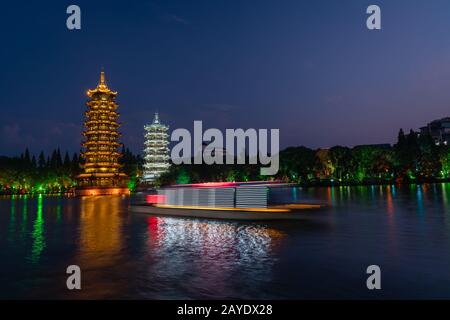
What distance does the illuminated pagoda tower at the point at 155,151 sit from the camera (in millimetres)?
119500

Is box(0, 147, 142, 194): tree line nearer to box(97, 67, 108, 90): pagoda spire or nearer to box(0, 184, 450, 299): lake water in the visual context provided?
box(97, 67, 108, 90): pagoda spire

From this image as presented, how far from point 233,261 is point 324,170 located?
9563 cm

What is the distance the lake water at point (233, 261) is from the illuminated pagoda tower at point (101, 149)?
69264mm

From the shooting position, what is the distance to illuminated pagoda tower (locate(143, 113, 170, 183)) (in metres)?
120

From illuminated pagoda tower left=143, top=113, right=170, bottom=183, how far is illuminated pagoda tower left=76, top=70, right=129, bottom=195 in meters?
29.9

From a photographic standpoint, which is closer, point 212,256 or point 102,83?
point 212,256

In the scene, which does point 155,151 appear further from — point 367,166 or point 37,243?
point 37,243

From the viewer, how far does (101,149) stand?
85.4 metres

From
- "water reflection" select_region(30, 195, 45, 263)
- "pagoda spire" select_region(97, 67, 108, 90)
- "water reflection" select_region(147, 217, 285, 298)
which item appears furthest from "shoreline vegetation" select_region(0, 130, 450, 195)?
"water reflection" select_region(147, 217, 285, 298)

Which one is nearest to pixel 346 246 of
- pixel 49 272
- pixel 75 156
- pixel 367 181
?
pixel 49 272

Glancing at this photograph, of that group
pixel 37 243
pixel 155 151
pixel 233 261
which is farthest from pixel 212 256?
pixel 155 151

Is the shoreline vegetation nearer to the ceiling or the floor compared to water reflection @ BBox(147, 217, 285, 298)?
nearer to the ceiling

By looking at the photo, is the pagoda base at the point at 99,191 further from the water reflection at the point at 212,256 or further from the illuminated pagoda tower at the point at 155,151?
the water reflection at the point at 212,256
